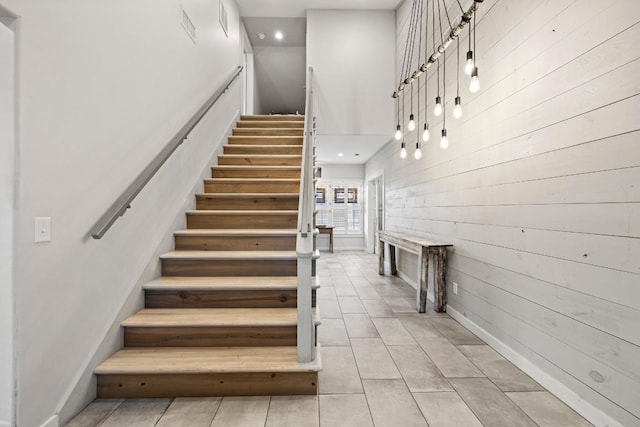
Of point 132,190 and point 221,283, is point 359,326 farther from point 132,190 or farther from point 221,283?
point 132,190

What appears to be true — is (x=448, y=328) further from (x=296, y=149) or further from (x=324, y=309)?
(x=296, y=149)

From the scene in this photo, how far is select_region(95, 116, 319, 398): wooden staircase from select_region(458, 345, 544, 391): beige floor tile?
1254mm

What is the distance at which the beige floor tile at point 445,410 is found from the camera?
1.75 m

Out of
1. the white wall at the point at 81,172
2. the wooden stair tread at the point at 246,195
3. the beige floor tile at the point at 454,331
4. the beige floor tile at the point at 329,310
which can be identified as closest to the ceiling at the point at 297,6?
the white wall at the point at 81,172

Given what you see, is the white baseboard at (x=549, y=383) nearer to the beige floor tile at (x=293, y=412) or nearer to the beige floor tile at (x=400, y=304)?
the beige floor tile at (x=400, y=304)

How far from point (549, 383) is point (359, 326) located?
1555 millimetres

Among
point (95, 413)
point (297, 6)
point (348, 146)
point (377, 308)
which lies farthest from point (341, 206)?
point (95, 413)

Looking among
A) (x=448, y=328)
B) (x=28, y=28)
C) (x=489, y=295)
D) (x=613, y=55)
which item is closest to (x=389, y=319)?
(x=448, y=328)

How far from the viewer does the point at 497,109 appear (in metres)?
2.63

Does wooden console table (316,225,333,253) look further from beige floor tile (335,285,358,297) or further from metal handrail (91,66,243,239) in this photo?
metal handrail (91,66,243,239)

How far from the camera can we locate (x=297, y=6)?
5578mm

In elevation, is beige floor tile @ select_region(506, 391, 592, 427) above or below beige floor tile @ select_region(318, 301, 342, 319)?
below

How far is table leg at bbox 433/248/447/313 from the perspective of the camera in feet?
11.6

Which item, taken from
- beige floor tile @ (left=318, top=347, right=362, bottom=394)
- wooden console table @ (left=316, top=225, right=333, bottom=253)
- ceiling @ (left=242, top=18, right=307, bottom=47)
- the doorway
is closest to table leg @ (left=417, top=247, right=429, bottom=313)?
beige floor tile @ (left=318, top=347, right=362, bottom=394)
